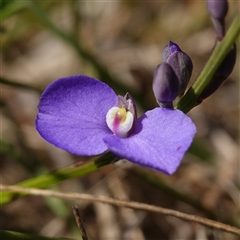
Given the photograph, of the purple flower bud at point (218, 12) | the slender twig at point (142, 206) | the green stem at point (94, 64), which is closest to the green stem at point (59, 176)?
the slender twig at point (142, 206)

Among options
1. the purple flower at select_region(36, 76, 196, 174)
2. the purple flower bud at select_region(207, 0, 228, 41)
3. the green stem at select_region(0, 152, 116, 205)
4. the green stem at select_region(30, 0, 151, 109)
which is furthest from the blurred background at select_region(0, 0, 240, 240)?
the purple flower bud at select_region(207, 0, 228, 41)

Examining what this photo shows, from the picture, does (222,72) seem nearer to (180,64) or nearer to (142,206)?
(180,64)

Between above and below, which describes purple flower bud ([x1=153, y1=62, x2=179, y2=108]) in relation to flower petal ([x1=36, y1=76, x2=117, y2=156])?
above

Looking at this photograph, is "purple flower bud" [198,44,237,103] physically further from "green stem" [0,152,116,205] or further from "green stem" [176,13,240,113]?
"green stem" [0,152,116,205]

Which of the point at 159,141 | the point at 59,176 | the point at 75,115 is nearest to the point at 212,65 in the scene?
the point at 159,141

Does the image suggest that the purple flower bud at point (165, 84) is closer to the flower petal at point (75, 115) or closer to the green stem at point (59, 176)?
the flower petal at point (75, 115)
